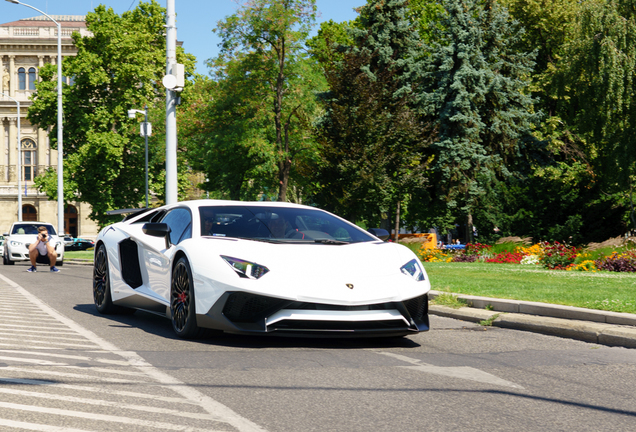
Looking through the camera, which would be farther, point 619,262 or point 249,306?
point 619,262

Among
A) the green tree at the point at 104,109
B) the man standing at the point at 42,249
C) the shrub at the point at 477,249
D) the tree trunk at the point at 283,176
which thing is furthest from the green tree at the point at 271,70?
the man standing at the point at 42,249

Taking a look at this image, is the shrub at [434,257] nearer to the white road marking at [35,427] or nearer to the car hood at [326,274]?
the car hood at [326,274]

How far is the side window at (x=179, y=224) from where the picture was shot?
8234mm

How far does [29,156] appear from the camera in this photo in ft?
250

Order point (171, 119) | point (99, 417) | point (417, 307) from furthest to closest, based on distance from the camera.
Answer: point (171, 119) < point (417, 307) < point (99, 417)

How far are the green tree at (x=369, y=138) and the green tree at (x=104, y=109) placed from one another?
551 inches

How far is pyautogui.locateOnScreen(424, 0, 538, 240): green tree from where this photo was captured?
3647 cm

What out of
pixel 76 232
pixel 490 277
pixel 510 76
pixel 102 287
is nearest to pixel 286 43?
pixel 510 76

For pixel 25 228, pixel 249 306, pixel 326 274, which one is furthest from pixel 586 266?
pixel 25 228

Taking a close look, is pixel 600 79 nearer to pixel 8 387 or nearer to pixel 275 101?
pixel 275 101

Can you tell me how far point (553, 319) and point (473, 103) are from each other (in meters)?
29.4

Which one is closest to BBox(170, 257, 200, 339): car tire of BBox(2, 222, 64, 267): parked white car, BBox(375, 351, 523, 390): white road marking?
BBox(375, 351, 523, 390): white road marking

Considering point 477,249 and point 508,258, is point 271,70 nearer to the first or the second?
point 477,249

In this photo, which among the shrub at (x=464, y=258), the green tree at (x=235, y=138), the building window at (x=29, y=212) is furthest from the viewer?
the building window at (x=29, y=212)
